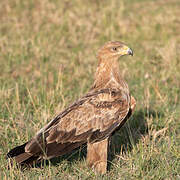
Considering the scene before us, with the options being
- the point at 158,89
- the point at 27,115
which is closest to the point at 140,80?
the point at 158,89

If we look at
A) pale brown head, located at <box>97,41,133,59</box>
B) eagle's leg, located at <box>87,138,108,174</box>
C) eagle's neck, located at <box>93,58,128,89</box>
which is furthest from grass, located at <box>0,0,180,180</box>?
pale brown head, located at <box>97,41,133,59</box>

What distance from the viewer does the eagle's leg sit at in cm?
555

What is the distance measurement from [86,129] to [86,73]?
11.5 ft

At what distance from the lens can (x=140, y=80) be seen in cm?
856

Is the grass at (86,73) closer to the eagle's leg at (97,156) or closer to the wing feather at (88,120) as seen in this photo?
the eagle's leg at (97,156)

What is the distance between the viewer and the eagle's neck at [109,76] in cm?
585

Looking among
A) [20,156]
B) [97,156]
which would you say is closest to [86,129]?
[97,156]

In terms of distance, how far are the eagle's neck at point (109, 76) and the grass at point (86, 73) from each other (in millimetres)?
774

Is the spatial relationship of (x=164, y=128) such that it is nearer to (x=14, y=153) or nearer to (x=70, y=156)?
(x=70, y=156)

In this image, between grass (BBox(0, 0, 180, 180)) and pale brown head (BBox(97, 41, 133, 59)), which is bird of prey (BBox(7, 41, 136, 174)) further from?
pale brown head (BBox(97, 41, 133, 59))

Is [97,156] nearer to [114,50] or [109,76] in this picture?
[109,76]

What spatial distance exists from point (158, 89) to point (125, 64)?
135 centimetres

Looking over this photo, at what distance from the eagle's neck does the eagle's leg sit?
738 millimetres

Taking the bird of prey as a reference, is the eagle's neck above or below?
above
